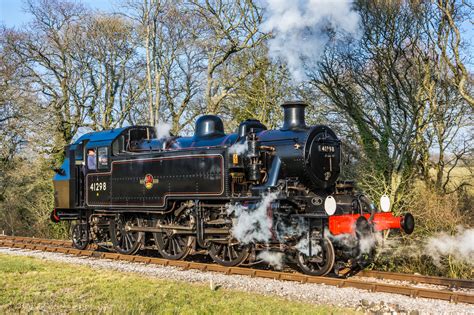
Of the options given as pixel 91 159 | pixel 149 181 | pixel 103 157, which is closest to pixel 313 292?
pixel 149 181

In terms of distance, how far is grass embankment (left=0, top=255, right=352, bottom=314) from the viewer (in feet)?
23.8

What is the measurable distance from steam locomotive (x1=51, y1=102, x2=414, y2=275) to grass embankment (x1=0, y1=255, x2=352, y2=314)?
1.91m

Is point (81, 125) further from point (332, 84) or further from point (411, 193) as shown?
point (411, 193)

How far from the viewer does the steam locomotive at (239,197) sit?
9.99 meters

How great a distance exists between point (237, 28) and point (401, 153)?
810cm

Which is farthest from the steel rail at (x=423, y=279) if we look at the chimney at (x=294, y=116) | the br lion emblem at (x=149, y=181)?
the br lion emblem at (x=149, y=181)

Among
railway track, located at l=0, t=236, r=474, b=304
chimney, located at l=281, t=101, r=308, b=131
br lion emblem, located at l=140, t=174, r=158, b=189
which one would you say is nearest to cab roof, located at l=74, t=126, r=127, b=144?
br lion emblem, located at l=140, t=174, r=158, b=189

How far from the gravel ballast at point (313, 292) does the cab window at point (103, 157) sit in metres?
2.91

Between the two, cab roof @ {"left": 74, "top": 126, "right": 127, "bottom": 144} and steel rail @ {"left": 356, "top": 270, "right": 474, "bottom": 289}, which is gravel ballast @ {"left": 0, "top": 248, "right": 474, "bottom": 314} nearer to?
steel rail @ {"left": 356, "top": 270, "right": 474, "bottom": 289}

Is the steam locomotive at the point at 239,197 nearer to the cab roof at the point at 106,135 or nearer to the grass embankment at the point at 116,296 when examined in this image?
the cab roof at the point at 106,135

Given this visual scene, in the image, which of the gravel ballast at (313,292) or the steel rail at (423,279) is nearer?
the gravel ballast at (313,292)

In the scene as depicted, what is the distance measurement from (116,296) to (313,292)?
315cm

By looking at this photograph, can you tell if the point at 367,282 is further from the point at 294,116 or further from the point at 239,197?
the point at 294,116

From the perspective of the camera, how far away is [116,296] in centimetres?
812
